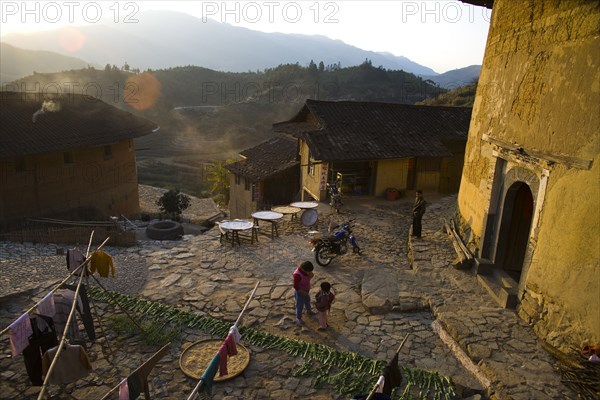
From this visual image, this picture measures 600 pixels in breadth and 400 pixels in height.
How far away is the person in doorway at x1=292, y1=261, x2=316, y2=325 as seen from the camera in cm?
848

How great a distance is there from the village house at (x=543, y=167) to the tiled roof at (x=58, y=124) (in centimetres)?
1752

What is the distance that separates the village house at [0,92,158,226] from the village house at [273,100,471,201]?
9162 mm

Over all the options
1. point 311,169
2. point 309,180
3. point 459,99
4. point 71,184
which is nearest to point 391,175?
point 311,169

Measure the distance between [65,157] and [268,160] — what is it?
10405 mm

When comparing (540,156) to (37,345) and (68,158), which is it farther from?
(68,158)

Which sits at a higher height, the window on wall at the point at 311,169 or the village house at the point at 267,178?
the window on wall at the point at 311,169

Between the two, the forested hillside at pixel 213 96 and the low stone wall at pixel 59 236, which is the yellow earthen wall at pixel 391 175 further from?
the forested hillside at pixel 213 96

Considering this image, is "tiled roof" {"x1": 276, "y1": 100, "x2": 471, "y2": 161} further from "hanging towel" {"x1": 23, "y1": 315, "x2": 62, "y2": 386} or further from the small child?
"hanging towel" {"x1": 23, "y1": 315, "x2": 62, "y2": 386}

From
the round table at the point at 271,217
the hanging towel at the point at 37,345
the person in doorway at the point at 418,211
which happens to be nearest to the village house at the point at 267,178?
the round table at the point at 271,217

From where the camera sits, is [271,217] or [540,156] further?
[271,217]

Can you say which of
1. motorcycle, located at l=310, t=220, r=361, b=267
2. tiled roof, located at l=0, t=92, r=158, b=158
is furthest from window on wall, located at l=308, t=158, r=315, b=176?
tiled roof, located at l=0, t=92, r=158, b=158

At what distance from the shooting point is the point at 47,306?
660 centimetres

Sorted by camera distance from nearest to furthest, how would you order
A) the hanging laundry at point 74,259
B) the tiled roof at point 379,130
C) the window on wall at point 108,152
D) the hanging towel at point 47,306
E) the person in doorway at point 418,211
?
the hanging towel at point 47,306 → the hanging laundry at point 74,259 → the person in doorway at point 418,211 → the tiled roof at point 379,130 → the window on wall at point 108,152

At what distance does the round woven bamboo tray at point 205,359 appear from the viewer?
7.07 m
